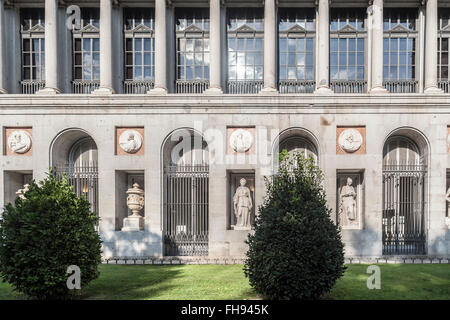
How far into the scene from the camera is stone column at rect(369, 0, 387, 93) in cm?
1770

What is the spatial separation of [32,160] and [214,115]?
31.9 feet

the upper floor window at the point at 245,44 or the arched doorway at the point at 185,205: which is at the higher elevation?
the upper floor window at the point at 245,44

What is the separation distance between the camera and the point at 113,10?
18.9 m

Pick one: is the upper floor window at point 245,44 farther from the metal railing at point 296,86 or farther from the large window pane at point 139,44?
the large window pane at point 139,44

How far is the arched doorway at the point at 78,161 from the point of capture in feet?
58.8

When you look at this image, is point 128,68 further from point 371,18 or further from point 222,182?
point 371,18

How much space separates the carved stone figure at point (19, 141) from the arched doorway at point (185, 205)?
7147 millimetres

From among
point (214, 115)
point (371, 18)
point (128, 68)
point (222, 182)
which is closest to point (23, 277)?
point (222, 182)

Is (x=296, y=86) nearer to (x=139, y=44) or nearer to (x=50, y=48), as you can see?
(x=139, y=44)

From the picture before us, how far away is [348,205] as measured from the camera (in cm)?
1742

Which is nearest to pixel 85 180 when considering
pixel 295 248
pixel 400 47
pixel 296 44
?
pixel 295 248

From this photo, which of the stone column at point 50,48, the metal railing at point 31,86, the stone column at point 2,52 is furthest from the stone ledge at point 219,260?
the stone column at point 2,52

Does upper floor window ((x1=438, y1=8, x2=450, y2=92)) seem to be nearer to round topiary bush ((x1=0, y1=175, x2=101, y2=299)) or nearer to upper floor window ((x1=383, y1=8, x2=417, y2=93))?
upper floor window ((x1=383, y1=8, x2=417, y2=93))

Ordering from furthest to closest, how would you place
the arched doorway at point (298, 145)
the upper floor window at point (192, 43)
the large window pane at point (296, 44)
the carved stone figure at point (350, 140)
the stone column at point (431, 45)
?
the upper floor window at point (192, 43), the large window pane at point (296, 44), the arched doorway at point (298, 145), the stone column at point (431, 45), the carved stone figure at point (350, 140)
